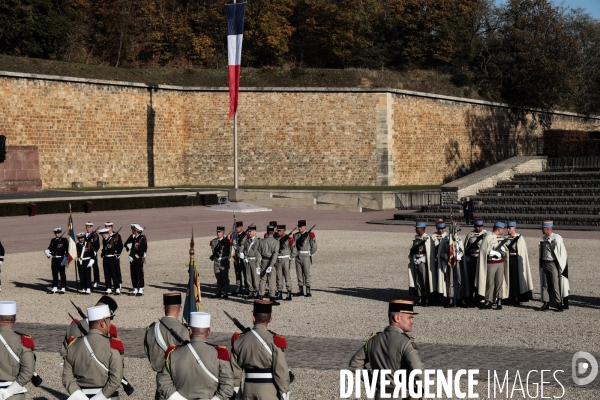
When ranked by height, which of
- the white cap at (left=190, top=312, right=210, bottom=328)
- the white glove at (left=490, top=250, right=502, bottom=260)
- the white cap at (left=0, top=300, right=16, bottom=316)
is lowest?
the white glove at (left=490, top=250, right=502, bottom=260)

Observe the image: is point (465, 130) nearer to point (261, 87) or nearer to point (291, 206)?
point (261, 87)

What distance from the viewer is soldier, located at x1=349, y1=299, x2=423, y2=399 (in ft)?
22.2

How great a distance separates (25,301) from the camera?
54.9 ft

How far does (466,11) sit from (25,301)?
4503 centimetres

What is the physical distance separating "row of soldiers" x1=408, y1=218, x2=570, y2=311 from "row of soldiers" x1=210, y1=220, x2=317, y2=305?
7.29 feet

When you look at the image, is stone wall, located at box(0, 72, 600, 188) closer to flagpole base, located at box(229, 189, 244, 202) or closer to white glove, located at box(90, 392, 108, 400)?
flagpole base, located at box(229, 189, 244, 202)

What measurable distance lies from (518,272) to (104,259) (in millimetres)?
7859

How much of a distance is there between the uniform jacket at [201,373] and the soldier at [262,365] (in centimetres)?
41

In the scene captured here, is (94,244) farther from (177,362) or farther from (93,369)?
(177,362)

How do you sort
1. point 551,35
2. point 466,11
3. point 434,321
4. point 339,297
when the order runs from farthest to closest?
1. point 466,11
2. point 551,35
3. point 339,297
4. point 434,321

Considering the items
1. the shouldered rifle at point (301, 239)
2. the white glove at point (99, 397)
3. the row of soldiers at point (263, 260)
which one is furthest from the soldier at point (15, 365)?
the shouldered rifle at point (301, 239)

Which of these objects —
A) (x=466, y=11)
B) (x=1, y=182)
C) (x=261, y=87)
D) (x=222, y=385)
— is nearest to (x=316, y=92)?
(x=261, y=87)

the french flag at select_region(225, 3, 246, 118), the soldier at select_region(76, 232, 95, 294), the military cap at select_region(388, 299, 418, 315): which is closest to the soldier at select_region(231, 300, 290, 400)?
the military cap at select_region(388, 299, 418, 315)

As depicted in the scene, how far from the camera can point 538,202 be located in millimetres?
35094
